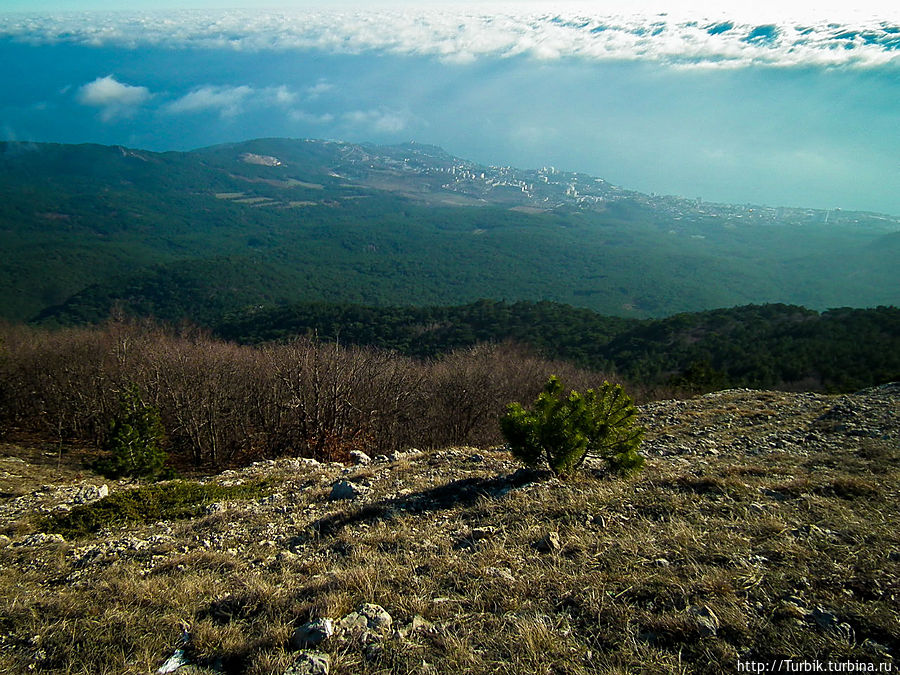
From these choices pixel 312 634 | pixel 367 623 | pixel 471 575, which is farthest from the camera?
pixel 471 575

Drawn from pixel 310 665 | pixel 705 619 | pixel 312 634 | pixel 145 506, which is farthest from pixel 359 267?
pixel 705 619

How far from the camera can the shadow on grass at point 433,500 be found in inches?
284

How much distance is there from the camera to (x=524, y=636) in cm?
359

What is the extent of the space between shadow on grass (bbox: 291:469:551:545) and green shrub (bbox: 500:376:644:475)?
65 cm

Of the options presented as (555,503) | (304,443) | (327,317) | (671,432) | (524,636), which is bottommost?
(327,317)

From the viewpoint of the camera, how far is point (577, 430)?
7.62 metres

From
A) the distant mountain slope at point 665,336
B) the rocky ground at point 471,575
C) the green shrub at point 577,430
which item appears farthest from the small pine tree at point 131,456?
the distant mountain slope at point 665,336

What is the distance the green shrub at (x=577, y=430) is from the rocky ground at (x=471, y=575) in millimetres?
469

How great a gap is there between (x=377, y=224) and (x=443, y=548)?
203 meters

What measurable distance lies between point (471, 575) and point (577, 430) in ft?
11.6

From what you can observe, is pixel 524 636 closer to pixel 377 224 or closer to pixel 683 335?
pixel 683 335

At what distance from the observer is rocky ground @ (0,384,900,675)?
3.46 m

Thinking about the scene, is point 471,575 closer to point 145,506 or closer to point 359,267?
point 145,506

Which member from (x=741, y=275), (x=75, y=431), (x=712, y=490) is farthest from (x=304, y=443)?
(x=741, y=275)
